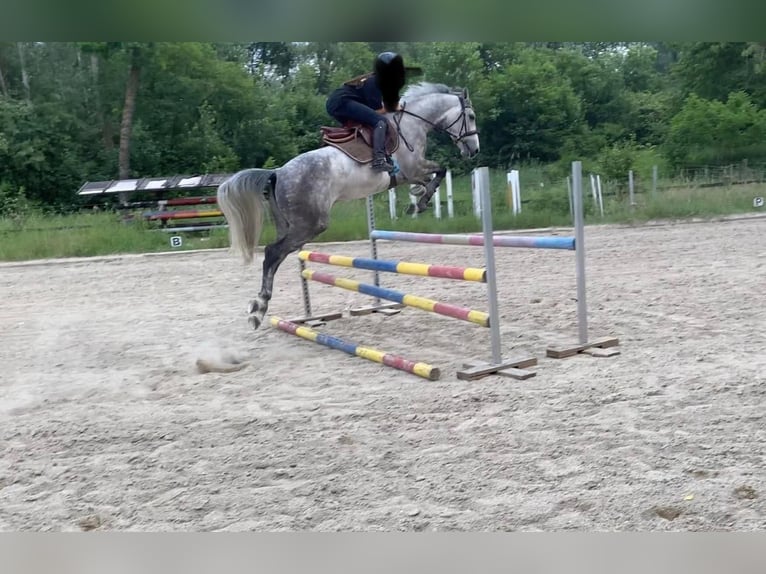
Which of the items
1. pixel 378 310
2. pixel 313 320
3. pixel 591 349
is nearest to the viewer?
pixel 591 349

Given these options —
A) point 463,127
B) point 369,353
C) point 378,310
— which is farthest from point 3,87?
point 369,353

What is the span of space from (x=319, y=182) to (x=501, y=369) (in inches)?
54.7

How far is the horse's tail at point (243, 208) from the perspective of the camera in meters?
3.28

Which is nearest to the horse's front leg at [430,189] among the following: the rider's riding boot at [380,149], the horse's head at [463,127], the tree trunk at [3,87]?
the horse's head at [463,127]

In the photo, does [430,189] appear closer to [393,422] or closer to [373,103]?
[373,103]

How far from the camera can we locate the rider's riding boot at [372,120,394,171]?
344 centimetres

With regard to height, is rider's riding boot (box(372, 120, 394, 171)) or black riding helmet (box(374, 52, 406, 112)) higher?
black riding helmet (box(374, 52, 406, 112))

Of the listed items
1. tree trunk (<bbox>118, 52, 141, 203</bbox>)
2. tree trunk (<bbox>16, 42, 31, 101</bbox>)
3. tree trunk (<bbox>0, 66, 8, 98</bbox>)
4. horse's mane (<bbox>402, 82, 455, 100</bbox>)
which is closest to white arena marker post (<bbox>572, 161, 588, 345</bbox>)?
horse's mane (<bbox>402, 82, 455, 100</bbox>)

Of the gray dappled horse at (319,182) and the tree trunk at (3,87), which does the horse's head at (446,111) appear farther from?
the tree trunk at (3,87)

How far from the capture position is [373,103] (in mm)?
3465

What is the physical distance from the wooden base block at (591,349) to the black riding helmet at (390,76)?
154 centimetres

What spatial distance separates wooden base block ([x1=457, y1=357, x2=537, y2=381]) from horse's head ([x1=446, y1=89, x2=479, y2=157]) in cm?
138

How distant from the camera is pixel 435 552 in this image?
50.0 inches

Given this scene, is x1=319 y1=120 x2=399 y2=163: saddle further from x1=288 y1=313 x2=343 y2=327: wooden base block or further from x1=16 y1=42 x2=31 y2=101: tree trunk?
x1=16 y1=42 x2=31 y2=101: tree trunk
